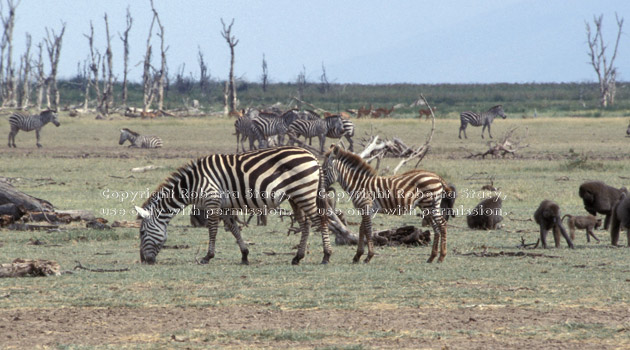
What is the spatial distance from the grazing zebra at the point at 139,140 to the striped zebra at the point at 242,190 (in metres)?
25.5

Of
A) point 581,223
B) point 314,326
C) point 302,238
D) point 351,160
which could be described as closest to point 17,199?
point 302,238

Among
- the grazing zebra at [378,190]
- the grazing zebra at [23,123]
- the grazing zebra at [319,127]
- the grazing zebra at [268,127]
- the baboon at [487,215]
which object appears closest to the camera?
the grazing zebra at [378,190]

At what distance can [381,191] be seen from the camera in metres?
10.8

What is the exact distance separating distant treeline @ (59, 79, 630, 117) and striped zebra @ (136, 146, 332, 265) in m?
50.1

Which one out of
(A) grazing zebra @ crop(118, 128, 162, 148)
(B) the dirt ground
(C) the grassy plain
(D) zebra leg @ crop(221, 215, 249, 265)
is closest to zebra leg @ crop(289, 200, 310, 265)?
(C) the grassy plain

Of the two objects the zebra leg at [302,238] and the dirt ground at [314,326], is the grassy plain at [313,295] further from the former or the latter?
the zebra leg at [302,238]

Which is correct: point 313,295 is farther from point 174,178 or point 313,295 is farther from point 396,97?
point 396,97

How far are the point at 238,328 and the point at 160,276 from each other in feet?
9.08

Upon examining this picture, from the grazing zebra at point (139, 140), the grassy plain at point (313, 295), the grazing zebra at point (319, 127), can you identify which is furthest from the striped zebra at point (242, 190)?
the grazing zebra at point (139, 140)

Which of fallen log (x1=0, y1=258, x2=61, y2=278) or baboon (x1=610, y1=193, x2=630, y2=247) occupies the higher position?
baboon (x1=610, y1=193, x2=630, y2=247)

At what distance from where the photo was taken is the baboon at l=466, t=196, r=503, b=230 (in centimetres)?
1440

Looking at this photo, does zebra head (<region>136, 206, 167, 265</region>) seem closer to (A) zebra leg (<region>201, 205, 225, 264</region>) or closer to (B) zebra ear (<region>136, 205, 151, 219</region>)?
(B) zebra ear (<region>136, 205, 151, 219</region>)

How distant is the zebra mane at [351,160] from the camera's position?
1078 centimetres

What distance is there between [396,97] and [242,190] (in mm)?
80648
